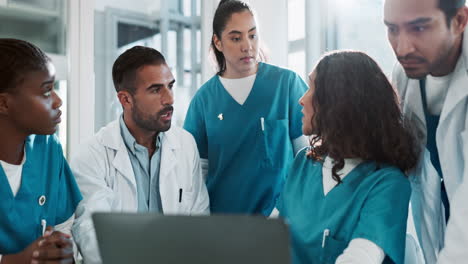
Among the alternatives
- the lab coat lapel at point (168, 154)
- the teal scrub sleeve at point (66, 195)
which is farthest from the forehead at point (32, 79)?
the lab coat lapel at point (168, 154)

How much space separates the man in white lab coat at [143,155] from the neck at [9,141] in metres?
0.28

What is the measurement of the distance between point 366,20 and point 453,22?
43.6 inches

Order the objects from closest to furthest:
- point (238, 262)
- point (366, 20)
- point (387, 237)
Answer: point (238, 262) < point (387, 237) < point (366, 20)

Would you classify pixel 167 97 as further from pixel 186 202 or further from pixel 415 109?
pixel 415 109

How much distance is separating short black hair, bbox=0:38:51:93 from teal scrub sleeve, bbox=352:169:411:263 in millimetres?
949

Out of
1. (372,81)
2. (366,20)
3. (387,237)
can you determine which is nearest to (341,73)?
(372,81)

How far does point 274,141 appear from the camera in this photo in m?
1.80

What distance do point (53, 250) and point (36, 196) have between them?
0.76ft

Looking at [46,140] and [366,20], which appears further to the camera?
[366,20]

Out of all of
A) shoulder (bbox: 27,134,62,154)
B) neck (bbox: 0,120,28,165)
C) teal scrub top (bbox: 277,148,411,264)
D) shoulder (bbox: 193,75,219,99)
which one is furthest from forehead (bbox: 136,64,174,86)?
teal scrub top (bbox: 277,148,411,264)

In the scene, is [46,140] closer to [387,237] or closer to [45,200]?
[45,200]

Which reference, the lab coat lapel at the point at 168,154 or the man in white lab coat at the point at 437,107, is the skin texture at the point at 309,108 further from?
the lab coat lapel at the point at 168,154

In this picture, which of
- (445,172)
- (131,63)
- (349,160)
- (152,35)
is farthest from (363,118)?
(152,35)

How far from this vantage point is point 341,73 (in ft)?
4.20
